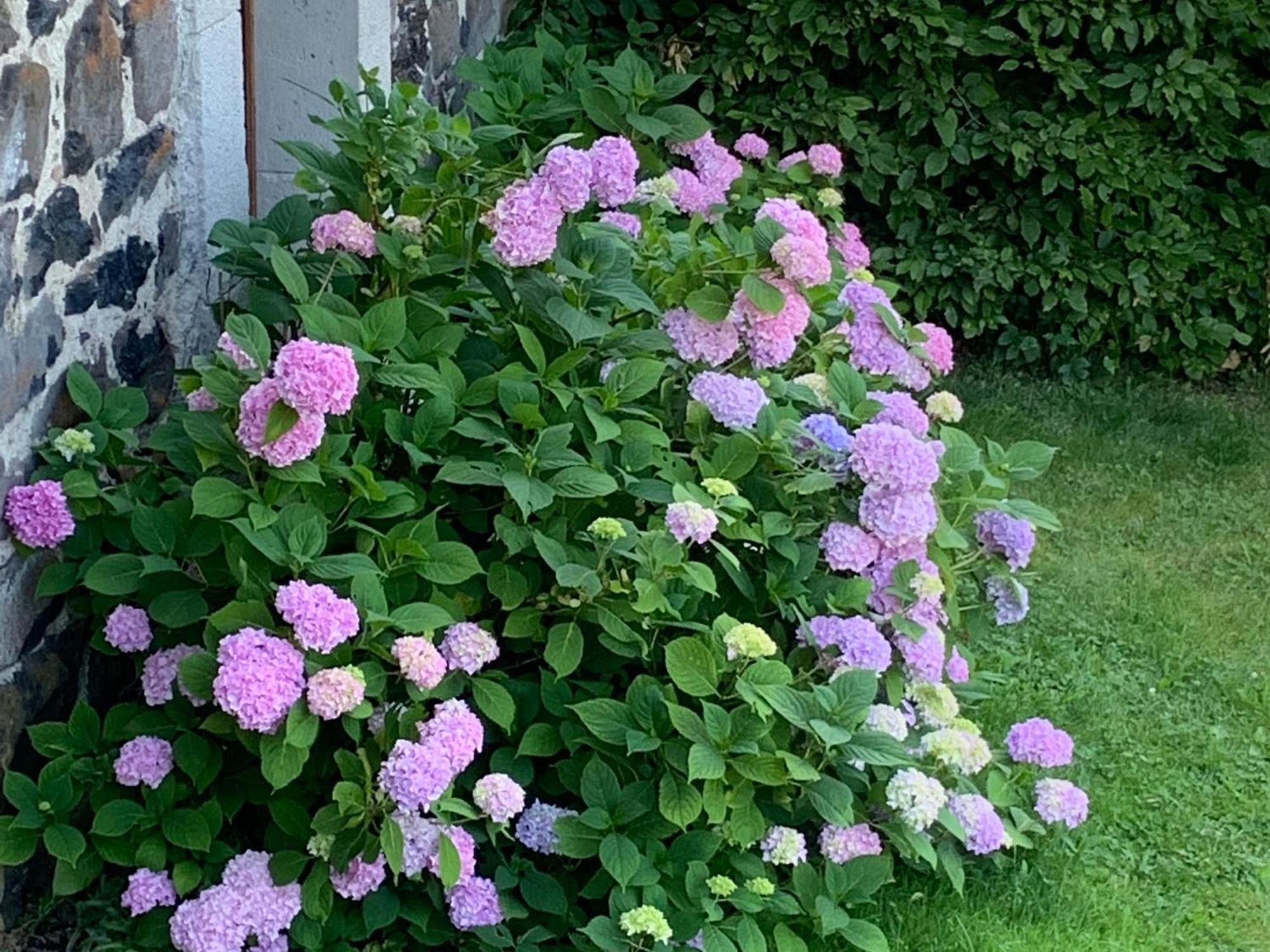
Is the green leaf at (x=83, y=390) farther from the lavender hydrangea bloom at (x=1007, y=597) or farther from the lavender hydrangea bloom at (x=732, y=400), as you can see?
the lavender hydrangea bloom at (x=1007, y=597)

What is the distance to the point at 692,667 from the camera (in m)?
2.15

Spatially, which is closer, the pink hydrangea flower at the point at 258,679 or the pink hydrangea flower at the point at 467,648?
the pink hydrangea flower at the point at 258,679

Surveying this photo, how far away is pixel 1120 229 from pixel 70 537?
12.4ft

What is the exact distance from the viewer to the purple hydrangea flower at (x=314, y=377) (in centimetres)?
197

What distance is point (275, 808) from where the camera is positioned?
6.89 feet

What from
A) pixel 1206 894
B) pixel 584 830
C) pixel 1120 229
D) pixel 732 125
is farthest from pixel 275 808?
pixel 1120 229

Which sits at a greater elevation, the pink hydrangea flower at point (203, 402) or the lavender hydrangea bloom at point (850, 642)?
the pink hydrangea flower at point (203, 402)

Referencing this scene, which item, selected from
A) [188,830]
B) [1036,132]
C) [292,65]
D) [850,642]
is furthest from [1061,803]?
[1036,132]

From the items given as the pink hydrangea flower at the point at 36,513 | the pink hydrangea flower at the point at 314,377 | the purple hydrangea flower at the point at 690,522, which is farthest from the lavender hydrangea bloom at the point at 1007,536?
the pink hydrangea flower at the point at 36,513

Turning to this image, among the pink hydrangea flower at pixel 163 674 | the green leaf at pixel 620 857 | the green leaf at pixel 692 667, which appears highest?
the green leaf at pixel 692 667

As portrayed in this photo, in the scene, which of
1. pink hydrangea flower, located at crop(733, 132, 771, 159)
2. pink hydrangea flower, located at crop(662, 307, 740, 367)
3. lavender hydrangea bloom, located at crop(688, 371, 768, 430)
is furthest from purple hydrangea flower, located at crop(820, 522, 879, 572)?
pink hydrangea flower, located at crop(733, 132, 771, 159)

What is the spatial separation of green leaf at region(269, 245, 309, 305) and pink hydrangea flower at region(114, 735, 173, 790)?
2.26 ft

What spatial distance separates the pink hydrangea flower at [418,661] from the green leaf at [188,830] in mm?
398

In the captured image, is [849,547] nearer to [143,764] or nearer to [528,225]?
[528,225]
